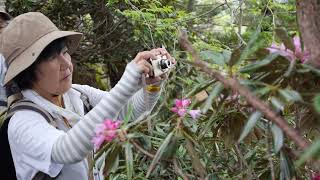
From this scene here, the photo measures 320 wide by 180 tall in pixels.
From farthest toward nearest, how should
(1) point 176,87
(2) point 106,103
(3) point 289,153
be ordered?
1. (1) point 176,87
2. (2) point 106,103
3. (3) point 289,153

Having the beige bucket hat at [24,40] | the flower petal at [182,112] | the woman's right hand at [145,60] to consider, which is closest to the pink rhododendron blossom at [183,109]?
the flower petal at [182,112]

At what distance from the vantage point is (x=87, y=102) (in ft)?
5.64

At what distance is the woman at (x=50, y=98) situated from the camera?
130cm

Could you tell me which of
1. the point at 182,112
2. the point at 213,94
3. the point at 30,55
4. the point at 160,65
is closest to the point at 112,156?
the point at 182,112

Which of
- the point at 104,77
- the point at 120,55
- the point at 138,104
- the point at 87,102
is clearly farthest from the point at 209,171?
the point at 104,77

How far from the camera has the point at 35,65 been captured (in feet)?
4.83

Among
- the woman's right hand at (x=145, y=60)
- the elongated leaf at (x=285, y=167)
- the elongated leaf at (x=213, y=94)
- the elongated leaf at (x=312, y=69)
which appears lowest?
the elongated leaf at (x=285, y=167)

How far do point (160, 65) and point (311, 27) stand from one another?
2.08ft

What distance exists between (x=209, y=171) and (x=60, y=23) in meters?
2.58

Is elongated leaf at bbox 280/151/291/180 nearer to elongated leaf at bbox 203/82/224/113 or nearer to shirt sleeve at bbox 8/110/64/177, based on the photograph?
elongated leaf at bbox 203/82/224/113

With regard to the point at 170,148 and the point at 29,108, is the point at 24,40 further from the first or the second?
the point at 170,148

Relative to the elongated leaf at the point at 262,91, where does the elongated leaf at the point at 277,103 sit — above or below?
below

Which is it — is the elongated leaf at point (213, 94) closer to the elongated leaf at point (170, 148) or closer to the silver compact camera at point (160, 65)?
the elongated leaf at point (170, 148)

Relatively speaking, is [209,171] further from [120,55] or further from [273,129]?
[120,55]
